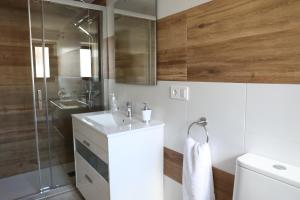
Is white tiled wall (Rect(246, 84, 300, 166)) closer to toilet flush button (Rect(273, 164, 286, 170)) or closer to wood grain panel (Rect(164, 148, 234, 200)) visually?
toilet flush button (Rect(273, 164, 286, 170))

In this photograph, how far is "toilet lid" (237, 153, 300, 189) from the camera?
0.88 meters

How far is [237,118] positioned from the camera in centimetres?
121

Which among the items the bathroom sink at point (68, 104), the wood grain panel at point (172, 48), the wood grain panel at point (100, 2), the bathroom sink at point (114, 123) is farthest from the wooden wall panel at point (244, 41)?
the bathroom sink at point (68, 104)

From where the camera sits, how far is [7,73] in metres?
2.55

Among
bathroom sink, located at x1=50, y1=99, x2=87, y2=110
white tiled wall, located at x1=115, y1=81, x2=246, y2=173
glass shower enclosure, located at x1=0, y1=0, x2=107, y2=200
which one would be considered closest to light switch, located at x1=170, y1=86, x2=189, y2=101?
white tiled wall, located at x1=115, y1=81, x2=246, y2=173

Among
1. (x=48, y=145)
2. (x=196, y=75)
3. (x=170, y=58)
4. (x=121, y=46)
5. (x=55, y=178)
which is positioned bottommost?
(x=55, y=178)

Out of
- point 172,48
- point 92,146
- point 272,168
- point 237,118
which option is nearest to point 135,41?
point 172,48

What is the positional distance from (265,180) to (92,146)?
1.27 meters

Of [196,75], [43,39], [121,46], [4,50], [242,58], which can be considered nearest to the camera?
[242,58]

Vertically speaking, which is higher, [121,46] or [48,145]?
[121,46]

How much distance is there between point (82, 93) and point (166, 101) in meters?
1.33

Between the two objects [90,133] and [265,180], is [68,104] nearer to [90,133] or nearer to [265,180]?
[90,133]

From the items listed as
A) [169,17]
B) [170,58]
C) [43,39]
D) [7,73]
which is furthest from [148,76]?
[7,73]

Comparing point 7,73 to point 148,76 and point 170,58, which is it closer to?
point 148,76
